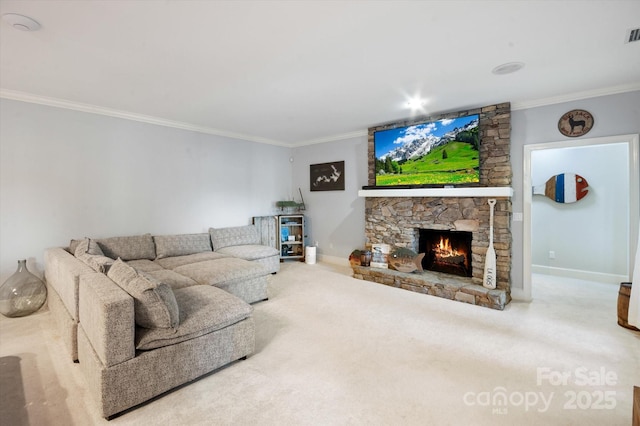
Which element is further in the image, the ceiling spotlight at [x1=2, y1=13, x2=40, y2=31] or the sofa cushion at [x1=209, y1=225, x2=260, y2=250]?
the sofa cushion at [x1=209, y1=225, x2=260, y2=250]

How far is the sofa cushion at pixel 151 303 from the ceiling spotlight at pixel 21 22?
6.34ft

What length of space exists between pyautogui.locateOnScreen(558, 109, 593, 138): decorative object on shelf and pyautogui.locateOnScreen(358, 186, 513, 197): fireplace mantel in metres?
0.92

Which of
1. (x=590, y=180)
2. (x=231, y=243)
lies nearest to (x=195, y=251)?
(x=231, y=243)

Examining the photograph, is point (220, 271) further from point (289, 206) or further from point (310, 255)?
point (289, 206)

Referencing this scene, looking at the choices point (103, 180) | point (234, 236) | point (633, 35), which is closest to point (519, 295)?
point (633, 35)

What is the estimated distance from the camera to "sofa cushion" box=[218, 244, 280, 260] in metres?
4.72

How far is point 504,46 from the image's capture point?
2426 mm

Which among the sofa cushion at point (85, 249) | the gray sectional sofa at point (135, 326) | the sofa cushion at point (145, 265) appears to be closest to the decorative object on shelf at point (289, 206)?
the sofa cushion at point (145, 265)

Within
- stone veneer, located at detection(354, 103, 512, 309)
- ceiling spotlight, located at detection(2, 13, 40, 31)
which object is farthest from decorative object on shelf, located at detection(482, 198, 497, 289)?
ceiling spotlight, located at detection(2, 13, 40, 31)

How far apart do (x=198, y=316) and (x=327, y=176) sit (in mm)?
4304

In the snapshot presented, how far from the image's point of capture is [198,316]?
88.9 inches

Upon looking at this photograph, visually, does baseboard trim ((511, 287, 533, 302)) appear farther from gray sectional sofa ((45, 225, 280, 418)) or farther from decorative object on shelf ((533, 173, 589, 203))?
gray sectional sofa ((45, 225, 280, 418))

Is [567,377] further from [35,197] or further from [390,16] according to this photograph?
[35,197]

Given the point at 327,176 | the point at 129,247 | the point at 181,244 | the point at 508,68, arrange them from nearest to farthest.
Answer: the point at 508,68 → the point at 129,247 → the point at 181,244 → the point at 327,176
